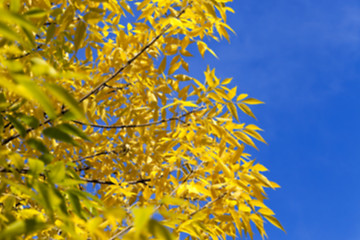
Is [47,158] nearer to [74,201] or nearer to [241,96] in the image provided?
[74,201]

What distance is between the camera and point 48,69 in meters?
0.86

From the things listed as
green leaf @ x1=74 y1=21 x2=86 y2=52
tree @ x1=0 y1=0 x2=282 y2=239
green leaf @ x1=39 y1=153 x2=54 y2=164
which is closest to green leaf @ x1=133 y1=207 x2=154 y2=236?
tree @ x1=0 y1=0 x2=282 y2=239

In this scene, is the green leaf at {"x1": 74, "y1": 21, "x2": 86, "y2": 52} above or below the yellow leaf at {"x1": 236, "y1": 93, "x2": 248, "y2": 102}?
above

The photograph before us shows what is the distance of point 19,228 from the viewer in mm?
959

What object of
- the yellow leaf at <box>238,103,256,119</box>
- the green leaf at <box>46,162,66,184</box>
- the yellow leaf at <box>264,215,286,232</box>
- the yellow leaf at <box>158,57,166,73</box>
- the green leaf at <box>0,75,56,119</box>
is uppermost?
the yellow leaf at <box>158,57,166,73</box>

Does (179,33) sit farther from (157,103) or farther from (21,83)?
(21,83)

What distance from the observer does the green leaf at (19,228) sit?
3.10 feet

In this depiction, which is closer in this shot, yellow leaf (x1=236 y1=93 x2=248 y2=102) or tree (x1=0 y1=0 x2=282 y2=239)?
tree (x1=0 y1=0 x2=282 y2=239)

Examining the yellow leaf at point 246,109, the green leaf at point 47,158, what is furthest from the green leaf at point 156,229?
the yellow leaf at point 246,109

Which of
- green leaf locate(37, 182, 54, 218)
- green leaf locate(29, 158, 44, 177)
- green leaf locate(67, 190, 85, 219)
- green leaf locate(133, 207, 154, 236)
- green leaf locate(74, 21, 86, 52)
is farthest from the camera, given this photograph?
green leaf locate(74, 21, 86, 52)

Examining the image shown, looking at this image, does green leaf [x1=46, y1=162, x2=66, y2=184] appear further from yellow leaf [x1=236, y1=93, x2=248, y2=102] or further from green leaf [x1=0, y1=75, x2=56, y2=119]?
yellow leaf [x1=236, y1=93, x2=248, y2=102]

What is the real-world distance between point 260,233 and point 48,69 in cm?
142

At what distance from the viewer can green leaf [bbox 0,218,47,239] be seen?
943mm

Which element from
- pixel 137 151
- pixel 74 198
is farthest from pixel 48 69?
pixel 137 151
